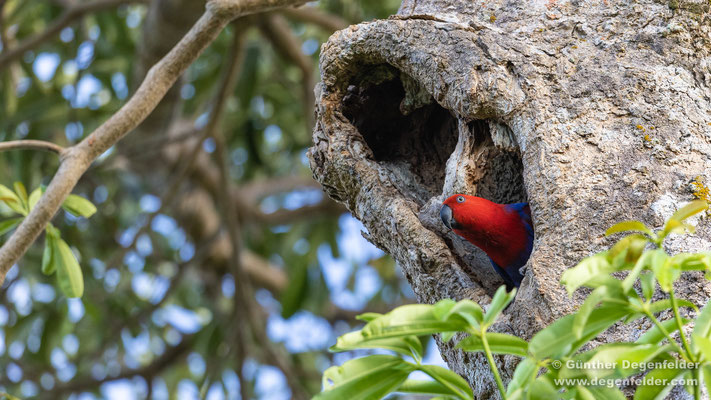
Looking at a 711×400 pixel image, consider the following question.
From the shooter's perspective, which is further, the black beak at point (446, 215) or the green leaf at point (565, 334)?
the black beak at point (446, 215)

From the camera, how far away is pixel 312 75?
529 cm

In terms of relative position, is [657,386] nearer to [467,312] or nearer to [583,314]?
[583,314]

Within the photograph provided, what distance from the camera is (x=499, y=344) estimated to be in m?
1.32

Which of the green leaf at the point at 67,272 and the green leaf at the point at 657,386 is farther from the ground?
the green leaf at the point at 657,386

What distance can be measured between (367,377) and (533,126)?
1081 mm

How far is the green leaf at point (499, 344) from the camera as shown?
4.28 ft

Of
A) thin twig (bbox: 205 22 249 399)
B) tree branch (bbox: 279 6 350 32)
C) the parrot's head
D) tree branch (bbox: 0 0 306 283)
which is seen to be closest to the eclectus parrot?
the parrot's head

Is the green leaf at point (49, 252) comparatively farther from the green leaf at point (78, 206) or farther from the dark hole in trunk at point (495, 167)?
the dark hole in trunk at point (495, 167)

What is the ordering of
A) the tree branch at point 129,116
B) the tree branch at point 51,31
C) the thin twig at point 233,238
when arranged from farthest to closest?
1. the tree branch at point 51,31
2. the thin twig at point 233,238
3. the tree branch at point 129,116

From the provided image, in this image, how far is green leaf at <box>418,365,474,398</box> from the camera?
1.34 metres

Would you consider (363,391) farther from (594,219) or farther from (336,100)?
(336,100)

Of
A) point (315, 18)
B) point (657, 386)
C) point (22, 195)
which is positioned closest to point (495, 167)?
point (657, 386)

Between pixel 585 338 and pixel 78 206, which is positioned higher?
pixel 585 338

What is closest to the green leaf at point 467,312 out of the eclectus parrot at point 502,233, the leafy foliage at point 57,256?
the eclectus parrot at point 502,233
